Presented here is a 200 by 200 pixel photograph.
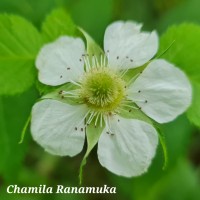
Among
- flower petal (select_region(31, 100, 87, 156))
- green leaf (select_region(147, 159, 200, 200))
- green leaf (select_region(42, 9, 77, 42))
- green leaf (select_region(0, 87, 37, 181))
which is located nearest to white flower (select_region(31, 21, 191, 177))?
flower petal (select_region(31, 100, 87, 156))

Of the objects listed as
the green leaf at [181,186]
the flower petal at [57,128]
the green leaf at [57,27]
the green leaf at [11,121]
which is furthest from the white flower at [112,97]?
the green leaf at [181,186]

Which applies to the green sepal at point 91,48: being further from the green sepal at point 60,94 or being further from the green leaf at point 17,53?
the green leaf at point 17,53

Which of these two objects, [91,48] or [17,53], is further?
[17,53]

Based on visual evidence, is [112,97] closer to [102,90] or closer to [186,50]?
[102,90]

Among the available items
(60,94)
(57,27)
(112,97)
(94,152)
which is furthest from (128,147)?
(94,152)

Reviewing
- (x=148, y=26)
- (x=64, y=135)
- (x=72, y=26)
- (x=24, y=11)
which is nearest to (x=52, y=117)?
(x=64, y=135)

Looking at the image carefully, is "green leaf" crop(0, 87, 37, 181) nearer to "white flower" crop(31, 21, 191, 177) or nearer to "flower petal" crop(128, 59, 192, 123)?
"white flower" crop(31, 21, 191, 177)
